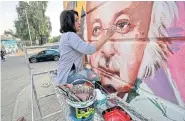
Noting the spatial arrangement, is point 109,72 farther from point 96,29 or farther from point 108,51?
point 96,29

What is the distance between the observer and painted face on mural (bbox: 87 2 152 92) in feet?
6.38

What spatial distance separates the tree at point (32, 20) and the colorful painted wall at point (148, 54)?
32.8m

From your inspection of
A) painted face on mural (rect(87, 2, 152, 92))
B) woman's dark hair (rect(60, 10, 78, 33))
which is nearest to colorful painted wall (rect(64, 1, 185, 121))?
painted face on mural (rect(87, 2, 152, 92))

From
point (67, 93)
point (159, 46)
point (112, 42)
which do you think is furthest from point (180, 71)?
point (112, 42)

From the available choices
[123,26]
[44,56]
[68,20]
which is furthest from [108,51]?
[44,56]

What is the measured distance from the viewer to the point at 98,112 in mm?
1577

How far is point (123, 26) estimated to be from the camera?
7.34 feet

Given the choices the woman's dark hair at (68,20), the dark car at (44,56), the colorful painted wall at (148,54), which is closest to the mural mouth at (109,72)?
the colorful painted wall at (148,54)

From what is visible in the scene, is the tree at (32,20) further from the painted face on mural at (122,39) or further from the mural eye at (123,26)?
the mural eye at (123,26)

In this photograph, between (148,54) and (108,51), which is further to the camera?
(108,51)

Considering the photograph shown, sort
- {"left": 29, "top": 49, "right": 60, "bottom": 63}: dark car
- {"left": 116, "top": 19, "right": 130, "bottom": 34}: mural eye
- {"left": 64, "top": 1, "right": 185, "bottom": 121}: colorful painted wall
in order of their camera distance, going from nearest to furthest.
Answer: {"left": 64, "top": 1, "right": 185, "bottom": 121}: colorful painted wall → {"left": 116, "top": 19, "right": 130, "bottom": 34}: mural eye → {"left": 29, "top": 49, "right": 60, "bottom": 63}: dark car

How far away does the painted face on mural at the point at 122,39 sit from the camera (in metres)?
1.94

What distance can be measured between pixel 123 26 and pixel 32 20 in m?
33.7

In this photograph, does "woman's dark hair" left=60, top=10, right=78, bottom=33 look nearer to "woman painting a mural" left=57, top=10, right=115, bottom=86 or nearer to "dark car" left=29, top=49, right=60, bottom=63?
"woman painting a mural" left=57, top=10, right=115, bottom=86
